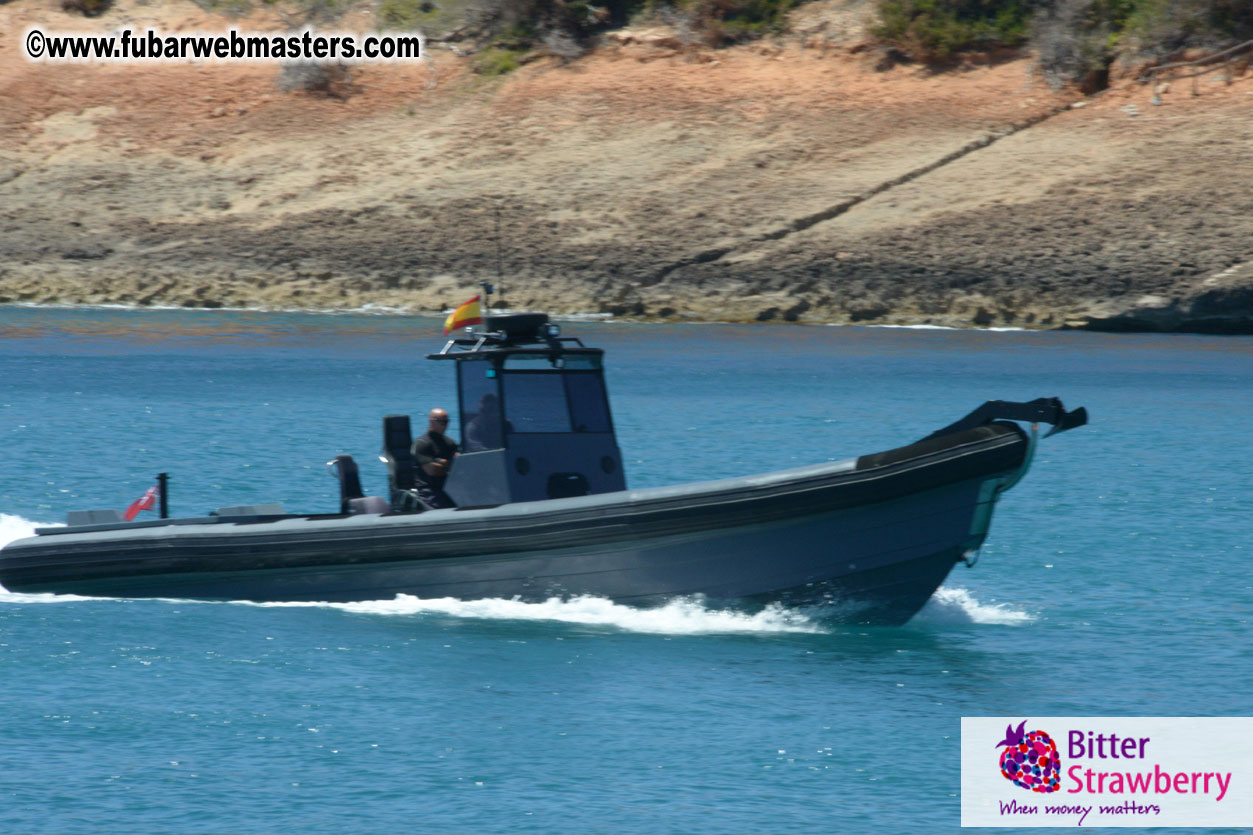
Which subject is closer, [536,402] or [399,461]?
[536,402]

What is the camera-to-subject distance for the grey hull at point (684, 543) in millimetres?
10227

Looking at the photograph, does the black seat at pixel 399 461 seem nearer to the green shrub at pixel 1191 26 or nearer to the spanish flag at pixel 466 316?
the spanish flag at pixel 466 316

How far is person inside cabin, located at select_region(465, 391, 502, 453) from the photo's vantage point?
1133cm

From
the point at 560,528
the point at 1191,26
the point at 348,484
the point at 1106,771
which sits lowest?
the point at 1106,771

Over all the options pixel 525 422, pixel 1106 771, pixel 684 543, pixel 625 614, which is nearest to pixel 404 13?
pixel 525 422

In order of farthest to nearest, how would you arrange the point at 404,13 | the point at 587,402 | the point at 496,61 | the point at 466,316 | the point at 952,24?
the point at 404,13 < the point at 496,61 < the point at 952,24 < the point at 587,402 < the point at 466,316

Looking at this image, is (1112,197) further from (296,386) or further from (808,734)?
(808,734)

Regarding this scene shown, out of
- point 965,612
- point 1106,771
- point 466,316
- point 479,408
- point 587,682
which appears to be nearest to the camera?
point 1106,771

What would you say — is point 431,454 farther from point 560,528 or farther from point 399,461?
point 560,528

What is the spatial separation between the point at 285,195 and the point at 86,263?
4.53m

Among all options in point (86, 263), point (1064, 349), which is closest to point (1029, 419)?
point (1064, 349)

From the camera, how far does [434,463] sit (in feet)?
37.6

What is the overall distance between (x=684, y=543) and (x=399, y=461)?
7.08 feet

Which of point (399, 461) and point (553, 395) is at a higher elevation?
point (553, 395)
